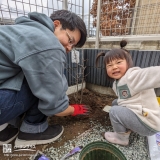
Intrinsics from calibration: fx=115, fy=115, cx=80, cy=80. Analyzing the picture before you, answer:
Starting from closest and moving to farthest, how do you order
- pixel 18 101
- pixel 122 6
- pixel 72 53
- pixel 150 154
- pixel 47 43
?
pixel 47 43, pixel 18 101, pixel 150 154, pixel 72 53, pixel 122 6

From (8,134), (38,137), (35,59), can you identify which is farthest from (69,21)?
(8,134)

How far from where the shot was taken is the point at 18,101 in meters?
0.74

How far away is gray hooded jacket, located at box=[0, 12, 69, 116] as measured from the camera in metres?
0.60

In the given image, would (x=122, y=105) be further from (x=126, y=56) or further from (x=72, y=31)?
(x=72, y=31)

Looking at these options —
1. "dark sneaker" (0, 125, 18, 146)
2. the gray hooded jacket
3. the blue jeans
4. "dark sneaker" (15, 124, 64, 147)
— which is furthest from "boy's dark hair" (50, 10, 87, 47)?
"dark sneaker" (0, 125, 18, 146)

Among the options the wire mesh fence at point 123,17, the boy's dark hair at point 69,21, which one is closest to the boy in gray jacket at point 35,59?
the boy's dark hair at point 69,21

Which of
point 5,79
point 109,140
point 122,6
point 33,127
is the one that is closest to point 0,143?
point 33,127

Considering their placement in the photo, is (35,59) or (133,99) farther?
(133,99)

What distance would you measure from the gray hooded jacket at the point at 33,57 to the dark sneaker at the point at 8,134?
531 millimetres

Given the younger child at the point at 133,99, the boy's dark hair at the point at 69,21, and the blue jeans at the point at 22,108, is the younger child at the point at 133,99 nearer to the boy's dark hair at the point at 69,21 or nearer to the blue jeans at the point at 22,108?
the boy's dark hair at the point at 69,21

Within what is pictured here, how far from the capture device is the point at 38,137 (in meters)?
0.95

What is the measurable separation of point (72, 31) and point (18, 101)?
0.60 metres

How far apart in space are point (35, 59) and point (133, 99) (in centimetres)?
74

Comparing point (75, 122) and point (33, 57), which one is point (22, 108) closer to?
point (33, 57)
